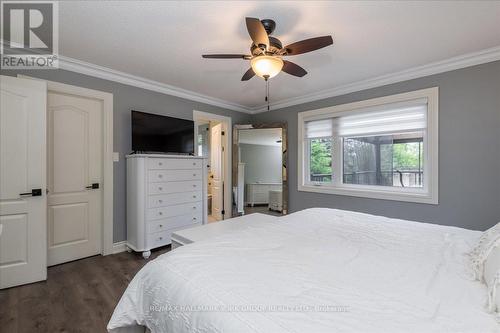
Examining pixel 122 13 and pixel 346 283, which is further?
pixel 122 13

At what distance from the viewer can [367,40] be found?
86.7 inches

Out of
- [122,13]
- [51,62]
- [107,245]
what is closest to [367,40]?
[122,13]

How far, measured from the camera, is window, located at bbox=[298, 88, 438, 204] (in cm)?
288

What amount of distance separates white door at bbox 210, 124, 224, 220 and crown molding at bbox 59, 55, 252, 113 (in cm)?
63

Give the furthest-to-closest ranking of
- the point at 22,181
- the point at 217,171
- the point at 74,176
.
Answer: the point at 217,171
the point at 74,176
the point at 22,181

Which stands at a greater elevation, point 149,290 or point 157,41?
point 157,41

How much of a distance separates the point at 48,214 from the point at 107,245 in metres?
0.75

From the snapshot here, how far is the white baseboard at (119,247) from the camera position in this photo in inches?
122

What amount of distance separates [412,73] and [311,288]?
10.1ft

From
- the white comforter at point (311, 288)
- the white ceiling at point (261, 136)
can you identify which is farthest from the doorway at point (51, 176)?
the white ceiling at point (261, 136)

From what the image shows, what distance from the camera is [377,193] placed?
126 inches

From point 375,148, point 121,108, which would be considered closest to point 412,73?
point 375,148

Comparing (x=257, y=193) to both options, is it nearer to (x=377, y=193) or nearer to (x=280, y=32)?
(x=377, y=193)

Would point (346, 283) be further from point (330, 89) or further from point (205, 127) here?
point (205, 127)
